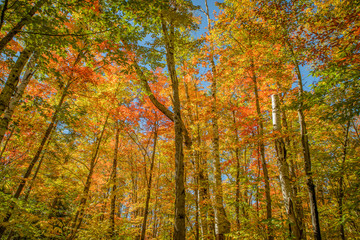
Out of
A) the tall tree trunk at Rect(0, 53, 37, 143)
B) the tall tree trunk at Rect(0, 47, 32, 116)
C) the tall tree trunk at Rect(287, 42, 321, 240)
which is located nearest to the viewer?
the tall tree trunk at Rect(0, 47, 32, 116)

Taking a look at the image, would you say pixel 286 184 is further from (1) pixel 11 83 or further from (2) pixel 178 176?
(1) pixel 11 83

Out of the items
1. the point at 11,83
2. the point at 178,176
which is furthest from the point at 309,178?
the point at 11,83

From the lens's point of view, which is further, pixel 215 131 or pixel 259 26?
pixel 215 131

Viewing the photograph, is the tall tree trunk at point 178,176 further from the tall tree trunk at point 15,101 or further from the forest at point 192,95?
the tall tree trunk at point 15,101

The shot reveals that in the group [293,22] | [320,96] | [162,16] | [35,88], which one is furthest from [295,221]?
[35,88]

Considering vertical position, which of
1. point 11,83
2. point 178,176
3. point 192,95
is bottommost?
point 178,176

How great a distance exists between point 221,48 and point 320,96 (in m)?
5.26

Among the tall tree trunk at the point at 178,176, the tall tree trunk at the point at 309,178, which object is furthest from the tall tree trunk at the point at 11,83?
the tall tree trunk at the point at 309,178

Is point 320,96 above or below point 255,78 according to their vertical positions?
below

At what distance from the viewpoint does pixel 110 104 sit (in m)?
8.33

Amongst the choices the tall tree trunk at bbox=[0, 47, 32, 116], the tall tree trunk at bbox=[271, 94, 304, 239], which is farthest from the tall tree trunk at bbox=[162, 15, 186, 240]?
the tall tree trunk at bbox=[0, 47, 32, 116]

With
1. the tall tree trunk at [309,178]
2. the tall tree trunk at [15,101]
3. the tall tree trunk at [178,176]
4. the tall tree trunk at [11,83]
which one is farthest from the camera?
the tall tree trunk at [15,101]

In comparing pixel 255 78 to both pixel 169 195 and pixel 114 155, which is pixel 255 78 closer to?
pixel 169 195

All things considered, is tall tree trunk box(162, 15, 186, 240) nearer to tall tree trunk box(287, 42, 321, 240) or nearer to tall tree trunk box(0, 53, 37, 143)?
tall tree trunk box(287, 42, 321, 240)
